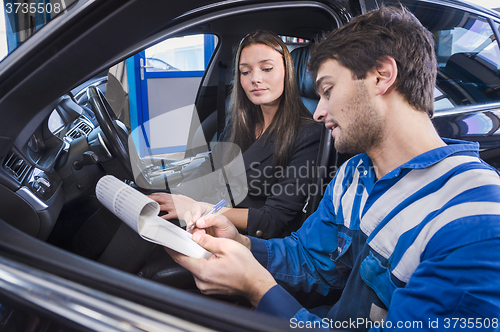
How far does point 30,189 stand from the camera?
0.83m

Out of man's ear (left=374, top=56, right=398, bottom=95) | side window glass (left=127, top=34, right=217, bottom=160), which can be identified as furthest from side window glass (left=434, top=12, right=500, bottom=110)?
side window glass (left=127, top=34, right=217, bottom=160)

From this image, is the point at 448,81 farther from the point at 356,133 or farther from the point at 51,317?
the point at 51,317

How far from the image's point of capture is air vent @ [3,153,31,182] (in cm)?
75

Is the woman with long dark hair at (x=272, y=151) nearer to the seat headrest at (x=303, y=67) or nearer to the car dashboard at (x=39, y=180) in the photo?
the seat headrest at (x=303, y=67)

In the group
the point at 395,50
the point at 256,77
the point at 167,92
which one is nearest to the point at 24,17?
the point at 256,77

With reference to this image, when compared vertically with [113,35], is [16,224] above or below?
below

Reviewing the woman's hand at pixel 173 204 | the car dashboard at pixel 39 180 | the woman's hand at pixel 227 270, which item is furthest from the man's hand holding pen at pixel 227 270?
the woman's hand at pixel 173 204

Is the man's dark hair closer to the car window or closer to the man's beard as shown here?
the man's beard

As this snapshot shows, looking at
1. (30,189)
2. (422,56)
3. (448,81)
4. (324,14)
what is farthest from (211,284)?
(448,81)

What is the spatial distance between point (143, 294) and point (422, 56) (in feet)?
3.01

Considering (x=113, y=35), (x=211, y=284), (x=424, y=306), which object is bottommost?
(x=211, y=284)

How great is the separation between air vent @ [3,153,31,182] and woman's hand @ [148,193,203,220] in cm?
51

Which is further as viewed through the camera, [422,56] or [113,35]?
[422,56]

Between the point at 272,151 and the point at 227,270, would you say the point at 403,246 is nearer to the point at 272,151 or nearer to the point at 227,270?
the point at 227,270
